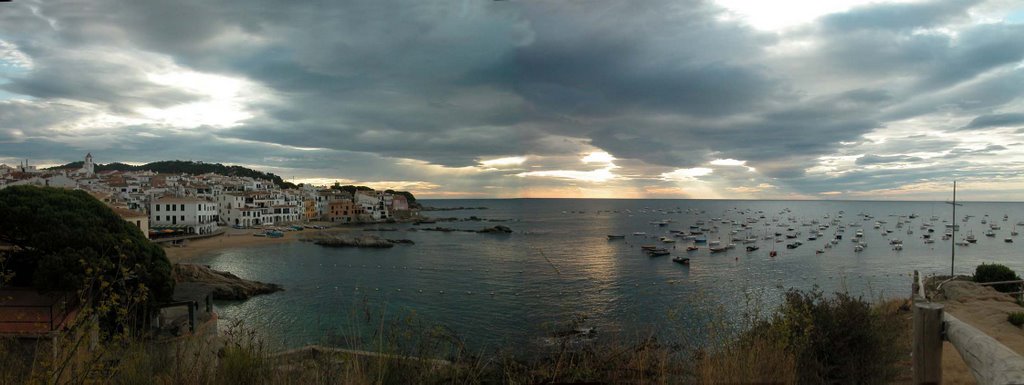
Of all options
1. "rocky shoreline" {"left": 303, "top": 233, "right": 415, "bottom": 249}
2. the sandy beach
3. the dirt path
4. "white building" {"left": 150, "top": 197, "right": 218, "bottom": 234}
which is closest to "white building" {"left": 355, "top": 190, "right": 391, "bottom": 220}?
the sandy beach

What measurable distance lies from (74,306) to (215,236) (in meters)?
47.0

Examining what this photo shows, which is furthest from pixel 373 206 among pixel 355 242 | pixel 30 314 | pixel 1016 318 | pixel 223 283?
pixel 1016 318

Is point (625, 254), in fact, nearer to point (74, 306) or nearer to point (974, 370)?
point (74, 306)

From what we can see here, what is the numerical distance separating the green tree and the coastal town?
908 inches

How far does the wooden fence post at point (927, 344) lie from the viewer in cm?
228

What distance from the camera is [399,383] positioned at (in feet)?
11.8

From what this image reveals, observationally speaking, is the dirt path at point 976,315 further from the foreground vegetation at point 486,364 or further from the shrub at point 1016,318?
the foreground vegetation at point 486,364

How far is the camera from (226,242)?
47000 millimetres

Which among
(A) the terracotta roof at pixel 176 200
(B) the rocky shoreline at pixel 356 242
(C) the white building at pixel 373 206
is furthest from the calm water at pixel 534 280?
(C) the white building at pixel 373 206

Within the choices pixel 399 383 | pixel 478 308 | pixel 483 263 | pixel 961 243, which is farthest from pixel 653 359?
pixel 961 243

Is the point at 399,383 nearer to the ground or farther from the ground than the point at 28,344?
farther from the ground

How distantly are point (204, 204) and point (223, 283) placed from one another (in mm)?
34492

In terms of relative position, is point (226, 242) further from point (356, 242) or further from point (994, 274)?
point (994, 274)

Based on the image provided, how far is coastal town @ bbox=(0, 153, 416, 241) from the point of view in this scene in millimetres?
50906
